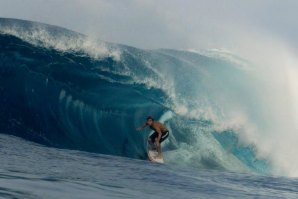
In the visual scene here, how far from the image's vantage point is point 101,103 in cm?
1580

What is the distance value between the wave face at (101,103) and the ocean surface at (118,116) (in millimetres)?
32

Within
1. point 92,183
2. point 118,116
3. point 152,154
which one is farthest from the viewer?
point 118,116

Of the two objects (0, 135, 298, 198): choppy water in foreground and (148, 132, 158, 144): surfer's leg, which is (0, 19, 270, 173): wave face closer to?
(148, 132, 158, 144): surfer's leg

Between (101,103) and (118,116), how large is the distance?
0.69 metres

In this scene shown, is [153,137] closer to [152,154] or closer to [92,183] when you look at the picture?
[152,154]

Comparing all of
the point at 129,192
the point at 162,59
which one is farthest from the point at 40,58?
the point at 129,192

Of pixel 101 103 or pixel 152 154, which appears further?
pixel 101 103

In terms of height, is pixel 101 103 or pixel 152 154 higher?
pixel 101 103

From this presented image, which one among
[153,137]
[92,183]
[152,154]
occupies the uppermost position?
[153,137]

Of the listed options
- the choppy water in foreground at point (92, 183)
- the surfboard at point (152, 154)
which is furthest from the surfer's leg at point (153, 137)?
the choppy water in foreground at point (92, 183)

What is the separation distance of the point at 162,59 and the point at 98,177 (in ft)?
44.4

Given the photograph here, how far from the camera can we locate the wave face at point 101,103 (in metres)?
14.5

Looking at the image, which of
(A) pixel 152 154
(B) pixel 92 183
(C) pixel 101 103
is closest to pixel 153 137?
(A) pixel 152 154

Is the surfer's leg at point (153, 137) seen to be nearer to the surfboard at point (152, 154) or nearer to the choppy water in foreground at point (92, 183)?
the surfboard at point (152, 154)
